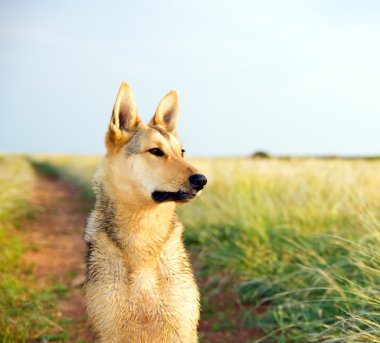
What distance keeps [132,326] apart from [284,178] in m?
7.06

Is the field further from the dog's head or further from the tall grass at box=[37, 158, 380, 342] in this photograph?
the dog's head

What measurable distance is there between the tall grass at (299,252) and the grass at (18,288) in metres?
2.11

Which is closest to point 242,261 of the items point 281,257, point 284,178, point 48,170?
point 281,257

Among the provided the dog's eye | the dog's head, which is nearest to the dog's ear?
the dog's head

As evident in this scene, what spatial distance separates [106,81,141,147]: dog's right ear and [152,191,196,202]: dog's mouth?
0.51m

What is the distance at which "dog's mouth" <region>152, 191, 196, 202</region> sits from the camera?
316cm

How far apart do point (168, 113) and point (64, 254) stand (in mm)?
6061

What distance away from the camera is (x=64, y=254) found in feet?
30.2

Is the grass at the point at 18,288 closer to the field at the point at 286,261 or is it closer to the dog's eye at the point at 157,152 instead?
the field at the point at 286,261

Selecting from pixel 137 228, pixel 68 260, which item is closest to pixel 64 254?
pixel 68 260

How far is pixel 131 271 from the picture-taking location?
3.15 meters

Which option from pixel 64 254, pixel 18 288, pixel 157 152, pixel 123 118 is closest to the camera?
pixel 157 152

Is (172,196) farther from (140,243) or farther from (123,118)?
(123,118)

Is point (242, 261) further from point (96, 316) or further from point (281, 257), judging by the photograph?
point (96, 316)
